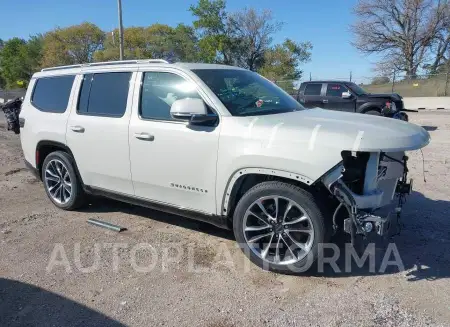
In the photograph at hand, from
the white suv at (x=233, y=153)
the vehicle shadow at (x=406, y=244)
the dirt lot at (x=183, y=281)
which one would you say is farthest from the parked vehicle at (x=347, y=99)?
the white suv at (x=233, y=153)

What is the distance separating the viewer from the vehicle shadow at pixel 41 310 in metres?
2.95

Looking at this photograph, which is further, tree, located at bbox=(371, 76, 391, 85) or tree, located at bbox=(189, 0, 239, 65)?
tree, located at bbox=(189, 0, 239, 65)

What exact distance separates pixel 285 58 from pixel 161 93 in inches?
1914

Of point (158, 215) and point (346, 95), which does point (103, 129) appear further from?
point (346, 95)

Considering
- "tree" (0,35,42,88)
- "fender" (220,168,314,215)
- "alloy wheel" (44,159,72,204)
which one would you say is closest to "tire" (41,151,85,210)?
"alloy wheel" (44,159,72,204)

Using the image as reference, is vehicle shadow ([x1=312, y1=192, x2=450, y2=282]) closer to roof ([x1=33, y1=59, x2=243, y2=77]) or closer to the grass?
roof ([x1=33, y1=59, x2=243, y2=77])

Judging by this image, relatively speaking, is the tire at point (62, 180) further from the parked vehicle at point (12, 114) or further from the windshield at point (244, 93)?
the parked vehicle at point (12, 114)

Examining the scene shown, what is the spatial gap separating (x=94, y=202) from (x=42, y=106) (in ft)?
4.81

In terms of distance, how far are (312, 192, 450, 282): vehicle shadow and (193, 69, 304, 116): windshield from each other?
1.53 m

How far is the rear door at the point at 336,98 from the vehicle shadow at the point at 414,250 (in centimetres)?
916

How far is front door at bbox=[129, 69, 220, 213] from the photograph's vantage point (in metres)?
3.79

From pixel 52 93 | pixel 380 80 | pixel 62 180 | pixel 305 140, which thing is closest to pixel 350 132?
pixel 305 140

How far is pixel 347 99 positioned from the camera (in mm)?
13703

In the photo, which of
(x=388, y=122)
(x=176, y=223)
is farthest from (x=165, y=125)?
(x=388, y=122)
